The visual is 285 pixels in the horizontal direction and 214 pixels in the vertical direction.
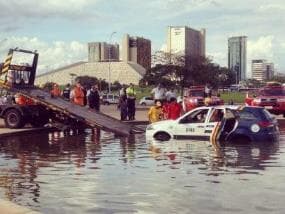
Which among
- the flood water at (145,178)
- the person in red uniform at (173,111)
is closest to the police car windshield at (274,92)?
the person in red uniform at (173,111)

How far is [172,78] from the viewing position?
84.3 meters

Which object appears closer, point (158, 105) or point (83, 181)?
point (83, 181)

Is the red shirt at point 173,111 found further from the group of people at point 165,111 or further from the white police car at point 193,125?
the white police car at point 193,125

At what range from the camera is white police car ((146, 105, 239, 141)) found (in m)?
19.3

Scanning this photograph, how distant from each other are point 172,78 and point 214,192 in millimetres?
74538

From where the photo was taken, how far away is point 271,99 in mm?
32500

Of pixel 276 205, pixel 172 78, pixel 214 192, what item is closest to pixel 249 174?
pixel 214 192

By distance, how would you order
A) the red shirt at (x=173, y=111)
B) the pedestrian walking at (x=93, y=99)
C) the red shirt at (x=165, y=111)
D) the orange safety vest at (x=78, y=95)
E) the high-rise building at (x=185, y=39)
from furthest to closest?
1. the high-rise building at (x=185, y=39)
2. the pedestrian walking at (x=93, y=99)
3. the orange safety vest at (x=78, y=95)
4. the red shirt at (x=165, y=111)
5. the red shirt at (x=173, y=111)

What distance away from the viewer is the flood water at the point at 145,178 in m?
9.05

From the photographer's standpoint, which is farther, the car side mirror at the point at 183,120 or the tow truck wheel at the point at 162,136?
the tow truck wheel at the point at 162,136

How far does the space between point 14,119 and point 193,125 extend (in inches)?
326

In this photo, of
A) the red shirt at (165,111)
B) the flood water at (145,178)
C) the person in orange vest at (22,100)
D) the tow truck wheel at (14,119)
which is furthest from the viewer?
the person in orange vest at (22,100)

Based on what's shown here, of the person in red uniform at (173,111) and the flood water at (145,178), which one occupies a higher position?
the person in red uniform at (173,111)

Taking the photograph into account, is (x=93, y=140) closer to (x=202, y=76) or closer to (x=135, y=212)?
(x=135, y=212)
